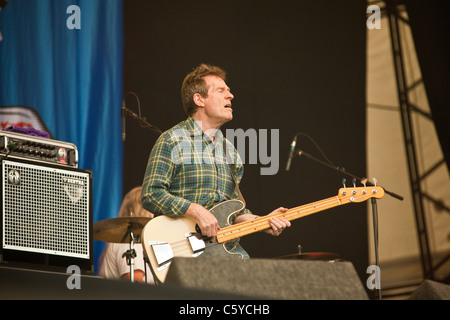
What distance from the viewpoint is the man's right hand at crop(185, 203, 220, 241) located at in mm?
2861

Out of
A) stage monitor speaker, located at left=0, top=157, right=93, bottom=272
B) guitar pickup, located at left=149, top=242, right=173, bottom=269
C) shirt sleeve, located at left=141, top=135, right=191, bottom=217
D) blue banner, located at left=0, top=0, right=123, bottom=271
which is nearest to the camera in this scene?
stage monitor speaker, located at left=0, top=157, right=93, bottom=272

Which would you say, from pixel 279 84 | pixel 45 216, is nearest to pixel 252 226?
pixel 45 216

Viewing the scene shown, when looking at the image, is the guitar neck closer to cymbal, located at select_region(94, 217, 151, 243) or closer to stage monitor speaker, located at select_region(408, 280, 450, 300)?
cymbal, located at select_region(94, 217, 151, 243)

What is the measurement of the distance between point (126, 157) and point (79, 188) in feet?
5.70

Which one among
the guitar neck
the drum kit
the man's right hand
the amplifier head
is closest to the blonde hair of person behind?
the drum kit

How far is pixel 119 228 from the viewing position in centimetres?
362

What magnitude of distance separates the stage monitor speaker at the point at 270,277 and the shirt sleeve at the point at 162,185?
160cm

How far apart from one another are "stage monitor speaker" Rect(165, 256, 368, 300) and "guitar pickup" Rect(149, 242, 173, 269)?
152cm

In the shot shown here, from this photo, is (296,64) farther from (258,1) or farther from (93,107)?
(93,107)

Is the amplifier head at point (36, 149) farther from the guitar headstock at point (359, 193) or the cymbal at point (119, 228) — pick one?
the guitar headstock at point (359, 193)

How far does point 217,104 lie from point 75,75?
1254 millimetres

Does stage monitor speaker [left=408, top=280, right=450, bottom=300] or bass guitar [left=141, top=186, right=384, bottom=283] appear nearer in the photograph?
stage monitor speaker [left=408, top=280, right=450, bottom=300]

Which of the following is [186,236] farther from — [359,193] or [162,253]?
[359,193]
